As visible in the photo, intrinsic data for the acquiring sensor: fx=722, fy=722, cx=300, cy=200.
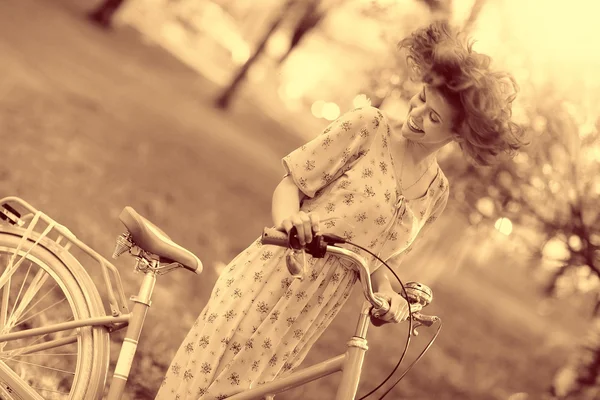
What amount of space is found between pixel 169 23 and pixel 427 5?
1.01 meters

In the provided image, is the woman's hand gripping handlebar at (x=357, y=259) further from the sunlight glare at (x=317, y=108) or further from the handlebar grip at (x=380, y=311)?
the sunlight glare at (x=317, y=108)

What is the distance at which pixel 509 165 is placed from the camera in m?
3.03

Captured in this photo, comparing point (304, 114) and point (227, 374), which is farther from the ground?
point (304, 114)

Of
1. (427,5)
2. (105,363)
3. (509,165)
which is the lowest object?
(105,363)

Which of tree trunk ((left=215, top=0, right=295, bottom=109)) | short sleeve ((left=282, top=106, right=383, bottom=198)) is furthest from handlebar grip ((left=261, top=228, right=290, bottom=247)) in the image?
tree trunk ((left=215, top=0, right=295, bottom=109))

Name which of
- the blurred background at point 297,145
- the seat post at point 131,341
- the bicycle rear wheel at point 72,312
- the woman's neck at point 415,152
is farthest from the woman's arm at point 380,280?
the blurred background at point 297,145

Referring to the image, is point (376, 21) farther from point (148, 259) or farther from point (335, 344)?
point (148, 259)

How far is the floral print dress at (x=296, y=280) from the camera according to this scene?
140cm

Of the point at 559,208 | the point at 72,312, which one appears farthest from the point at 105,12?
the point at 559,208

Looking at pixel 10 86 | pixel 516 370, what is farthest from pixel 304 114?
pixel 516 370

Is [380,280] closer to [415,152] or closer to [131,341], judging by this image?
[415,152]

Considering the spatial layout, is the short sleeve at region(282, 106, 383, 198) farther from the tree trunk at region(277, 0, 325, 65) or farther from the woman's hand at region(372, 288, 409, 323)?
the tree trunk at region(277, 0, 325, 65)

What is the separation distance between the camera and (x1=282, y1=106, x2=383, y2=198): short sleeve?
4.66 feet

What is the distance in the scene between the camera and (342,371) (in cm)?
136
